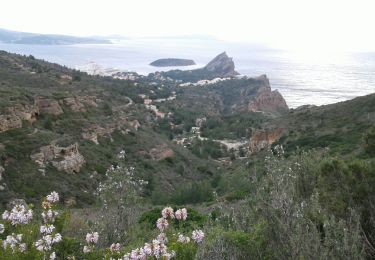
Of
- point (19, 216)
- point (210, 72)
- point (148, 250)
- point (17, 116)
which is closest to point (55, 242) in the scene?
point (19, 216)

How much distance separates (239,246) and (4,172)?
20.5 m

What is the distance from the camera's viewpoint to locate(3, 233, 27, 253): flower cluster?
5.76 m

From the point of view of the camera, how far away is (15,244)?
5.89 metres

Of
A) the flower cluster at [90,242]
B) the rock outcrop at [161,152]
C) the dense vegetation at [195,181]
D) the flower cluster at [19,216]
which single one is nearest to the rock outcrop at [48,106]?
the dense vegetation at [195,181]

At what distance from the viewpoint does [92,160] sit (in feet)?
106

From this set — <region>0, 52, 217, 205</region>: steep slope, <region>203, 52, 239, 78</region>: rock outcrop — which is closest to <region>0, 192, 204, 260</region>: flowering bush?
<region>0, 52, 217, 205</region>: steep slope

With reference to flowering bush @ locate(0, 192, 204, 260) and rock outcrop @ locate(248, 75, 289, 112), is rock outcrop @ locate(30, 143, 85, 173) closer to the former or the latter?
flowering bush @ locate(0, 192, 204, 260)

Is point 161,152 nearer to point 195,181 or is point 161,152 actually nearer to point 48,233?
point 195,181

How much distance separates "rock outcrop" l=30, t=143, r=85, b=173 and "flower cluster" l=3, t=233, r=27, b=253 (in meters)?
21.5

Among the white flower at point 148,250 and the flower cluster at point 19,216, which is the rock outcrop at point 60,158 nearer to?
the flower cluster at point 19,216

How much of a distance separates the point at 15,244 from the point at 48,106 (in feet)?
112

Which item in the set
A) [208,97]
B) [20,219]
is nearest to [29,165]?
[20,219]

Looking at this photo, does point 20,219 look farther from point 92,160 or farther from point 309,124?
point 309,124

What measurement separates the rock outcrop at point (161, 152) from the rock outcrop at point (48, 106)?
28.7 ft
